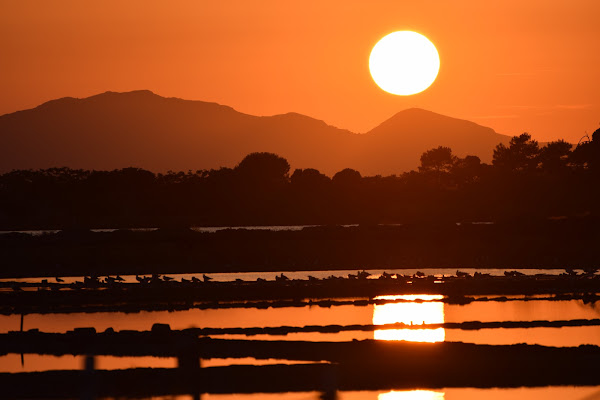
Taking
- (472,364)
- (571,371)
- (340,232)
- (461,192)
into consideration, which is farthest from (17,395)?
(461,192)

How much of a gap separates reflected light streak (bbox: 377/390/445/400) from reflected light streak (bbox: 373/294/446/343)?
862 centimetres

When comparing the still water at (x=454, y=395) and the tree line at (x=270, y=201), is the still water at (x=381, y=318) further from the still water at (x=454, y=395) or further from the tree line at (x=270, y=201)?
the tree line at (x=270, y=201)

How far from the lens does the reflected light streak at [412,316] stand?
40191mm

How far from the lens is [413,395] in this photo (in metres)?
29.2

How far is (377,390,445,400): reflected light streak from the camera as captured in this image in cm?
2894

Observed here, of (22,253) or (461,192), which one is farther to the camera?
(461,192)

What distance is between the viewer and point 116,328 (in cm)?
4350

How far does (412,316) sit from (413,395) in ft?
62.1

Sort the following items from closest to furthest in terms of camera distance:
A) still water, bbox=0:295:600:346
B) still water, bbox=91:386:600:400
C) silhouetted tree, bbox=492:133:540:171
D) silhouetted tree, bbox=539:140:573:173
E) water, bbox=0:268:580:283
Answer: still water, bbox=91:386:600:400 < still water, bbox=0:295:600:346 < water, bbox=0:268:580:283 < silhouetted tree, bbox=539:140:573:173 < silhouetted tree, bbox=492:133:540:171

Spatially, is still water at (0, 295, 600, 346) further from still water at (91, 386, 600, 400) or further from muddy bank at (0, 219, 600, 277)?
muddy bank at (0, 219, 600, 277)

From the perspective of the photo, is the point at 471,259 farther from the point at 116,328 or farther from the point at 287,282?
the point at 116,328

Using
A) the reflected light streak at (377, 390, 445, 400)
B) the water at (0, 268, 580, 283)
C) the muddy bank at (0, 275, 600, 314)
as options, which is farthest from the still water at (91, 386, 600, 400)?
the water at (0, 268, 580, 283)

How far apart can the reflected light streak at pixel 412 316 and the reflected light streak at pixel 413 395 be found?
28.3ft

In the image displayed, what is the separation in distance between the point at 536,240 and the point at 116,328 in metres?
60.1
